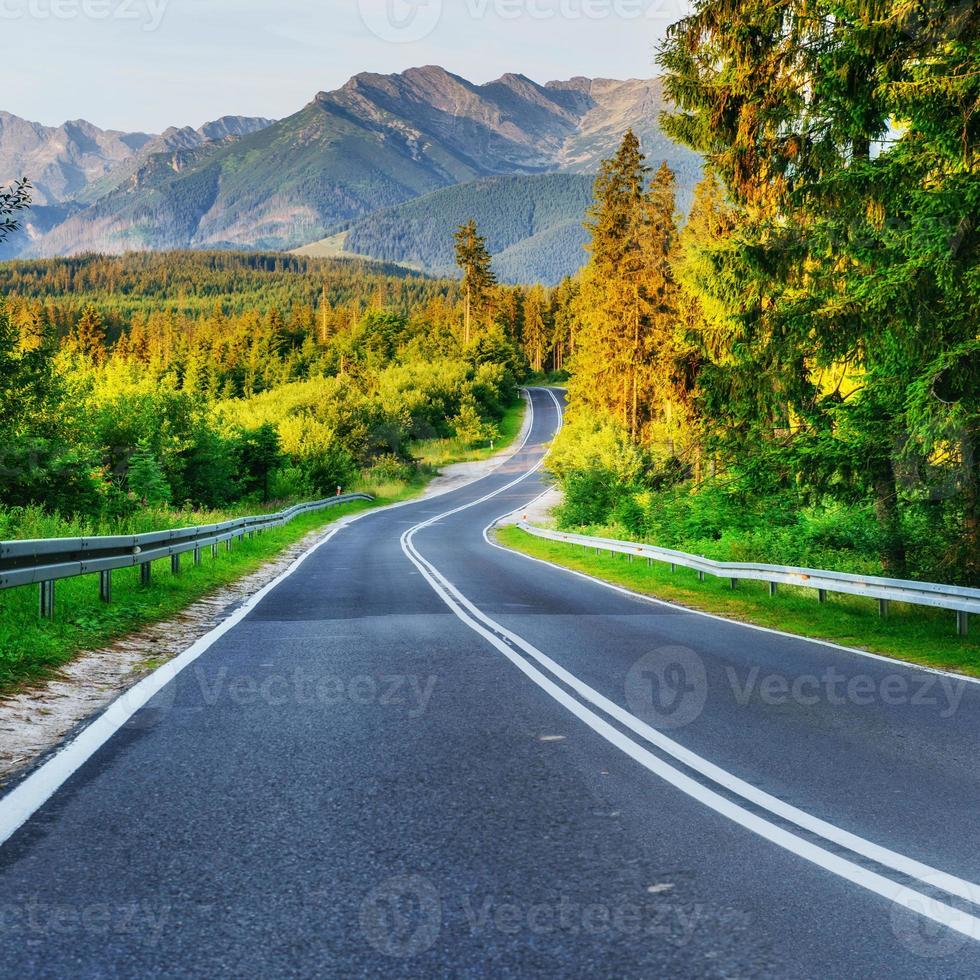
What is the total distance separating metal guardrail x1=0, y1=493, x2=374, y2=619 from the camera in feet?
28.3

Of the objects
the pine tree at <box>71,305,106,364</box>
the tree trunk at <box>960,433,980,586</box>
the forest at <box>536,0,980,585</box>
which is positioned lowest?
the tree trunk at <box>960,433,980,586</box>

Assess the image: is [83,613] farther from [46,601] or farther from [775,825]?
[775,825]

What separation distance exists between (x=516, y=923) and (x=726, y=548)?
63.0 ft

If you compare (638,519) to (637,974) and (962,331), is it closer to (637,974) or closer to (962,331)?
(962,331)

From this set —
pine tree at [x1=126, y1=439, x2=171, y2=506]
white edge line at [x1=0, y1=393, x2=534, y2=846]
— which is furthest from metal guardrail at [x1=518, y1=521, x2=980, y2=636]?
pine tree at [x1=126, y1=439, x2=171, y2=506]

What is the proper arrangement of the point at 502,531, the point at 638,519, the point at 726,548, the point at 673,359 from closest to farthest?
the point at 673,359
the point at 726,548
the point at 638,519
the point at 502,531

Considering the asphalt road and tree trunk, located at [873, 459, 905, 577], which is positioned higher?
tree trunk, located at [873, 459, 905, 577]

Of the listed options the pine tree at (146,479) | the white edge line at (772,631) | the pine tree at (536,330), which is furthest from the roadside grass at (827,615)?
the pine tree at (536,330)

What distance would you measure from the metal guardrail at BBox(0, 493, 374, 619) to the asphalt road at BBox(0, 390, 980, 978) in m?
1.89

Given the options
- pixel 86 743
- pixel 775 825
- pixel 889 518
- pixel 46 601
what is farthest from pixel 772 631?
pixel 86 743

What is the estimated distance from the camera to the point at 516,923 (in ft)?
10.6

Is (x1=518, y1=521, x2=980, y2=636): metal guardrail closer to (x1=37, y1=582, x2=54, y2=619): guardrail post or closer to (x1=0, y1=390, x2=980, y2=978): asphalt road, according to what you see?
(x1=0, y1=390, x2=980, y2=978): asphalt road

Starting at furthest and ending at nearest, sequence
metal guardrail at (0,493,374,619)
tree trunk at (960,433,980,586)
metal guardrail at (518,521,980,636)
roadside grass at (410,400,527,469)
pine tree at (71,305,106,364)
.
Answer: pine tree at (71,305,106,364) → roadside grass at (410,400,527,469) → tree trunk at (960,433,980,586) → metal guardrail at (518,521,980,636) → metal guardrail at (0,493,374,619)

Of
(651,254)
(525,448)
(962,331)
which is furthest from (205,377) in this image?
(962,331)
